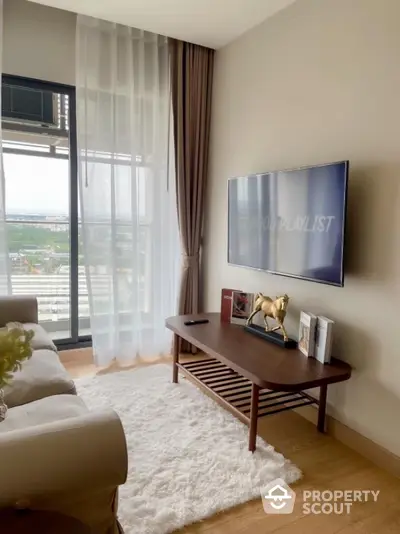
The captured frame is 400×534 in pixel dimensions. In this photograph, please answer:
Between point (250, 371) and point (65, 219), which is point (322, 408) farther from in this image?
point (65, 219)

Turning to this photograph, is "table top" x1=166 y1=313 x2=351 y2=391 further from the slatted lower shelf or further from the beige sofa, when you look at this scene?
the beige sofa

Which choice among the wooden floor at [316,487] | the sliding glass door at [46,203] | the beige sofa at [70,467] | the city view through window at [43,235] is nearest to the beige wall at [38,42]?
the sliding glass door at [46,203]

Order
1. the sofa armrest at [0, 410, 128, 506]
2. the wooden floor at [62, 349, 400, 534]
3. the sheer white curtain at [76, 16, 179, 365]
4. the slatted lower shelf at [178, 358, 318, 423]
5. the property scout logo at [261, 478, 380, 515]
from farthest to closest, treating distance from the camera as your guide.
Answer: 1. the sheer white curtain at [76, 16, 179, 365]
2. the slatted lower shelf at [178, 358, 318, 423]
3. the property scout logo at [261, 478, 380, 515]
4. the wooden floor at [62, 349, 400, 534]
5. the sofa armrest at [0, 410, 128, 506]

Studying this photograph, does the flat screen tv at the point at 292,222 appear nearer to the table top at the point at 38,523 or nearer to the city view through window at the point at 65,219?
the city view through window at the point at 65,219

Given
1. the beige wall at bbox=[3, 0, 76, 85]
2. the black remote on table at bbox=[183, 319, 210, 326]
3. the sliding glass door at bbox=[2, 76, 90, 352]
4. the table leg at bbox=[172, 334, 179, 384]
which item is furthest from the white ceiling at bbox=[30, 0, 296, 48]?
the table leg at bbox=[172, 334, 179, 384]

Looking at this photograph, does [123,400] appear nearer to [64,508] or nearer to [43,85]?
[64,508]

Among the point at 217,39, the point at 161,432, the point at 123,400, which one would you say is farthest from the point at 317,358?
the point at 217,39

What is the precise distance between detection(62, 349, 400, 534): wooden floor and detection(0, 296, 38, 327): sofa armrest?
1673 mm

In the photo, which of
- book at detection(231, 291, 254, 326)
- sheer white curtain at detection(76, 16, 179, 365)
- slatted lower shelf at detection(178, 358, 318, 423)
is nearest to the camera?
slatted lower shelf at detection(178, 358, 318, 423)

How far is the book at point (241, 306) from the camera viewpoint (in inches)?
113

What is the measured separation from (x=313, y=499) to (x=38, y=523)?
4.19ft

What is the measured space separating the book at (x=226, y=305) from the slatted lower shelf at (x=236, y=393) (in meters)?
0.38

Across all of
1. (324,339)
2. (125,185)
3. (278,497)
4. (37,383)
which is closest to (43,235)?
(125,185)

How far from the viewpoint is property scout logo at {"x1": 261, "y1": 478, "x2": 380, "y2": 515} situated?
5.78 ft
